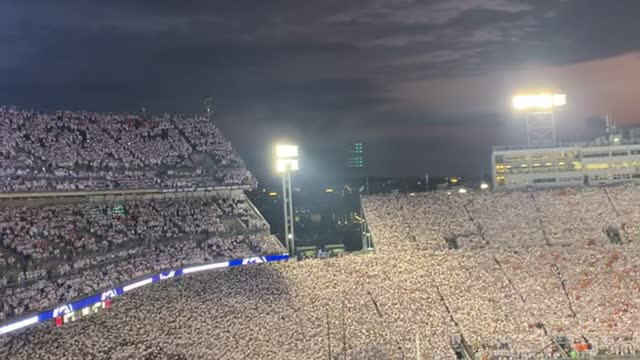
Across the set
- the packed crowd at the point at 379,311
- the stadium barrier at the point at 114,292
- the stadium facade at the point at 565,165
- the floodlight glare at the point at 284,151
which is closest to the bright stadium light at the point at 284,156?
the floodlight glare at the point at 284,151

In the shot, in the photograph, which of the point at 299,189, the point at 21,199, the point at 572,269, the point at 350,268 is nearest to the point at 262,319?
the point at 350,268

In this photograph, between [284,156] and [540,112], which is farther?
[540,112]

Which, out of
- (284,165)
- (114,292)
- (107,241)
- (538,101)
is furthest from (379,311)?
(538,101)

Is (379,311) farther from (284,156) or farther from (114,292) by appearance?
(284,156)

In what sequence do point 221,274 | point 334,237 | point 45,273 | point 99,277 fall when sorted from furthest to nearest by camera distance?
1. point 334,237
2. point 221,274
3. point 99,277
4. point 45,273

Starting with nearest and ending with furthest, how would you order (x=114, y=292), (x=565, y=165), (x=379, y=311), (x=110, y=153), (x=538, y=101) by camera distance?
(x=114, y=292)
(x=379, y=311)
(x=110, y=153)
(x=565, y=165)
(x=538, y=101)

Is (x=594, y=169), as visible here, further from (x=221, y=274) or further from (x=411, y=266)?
(x=221, y=274)
